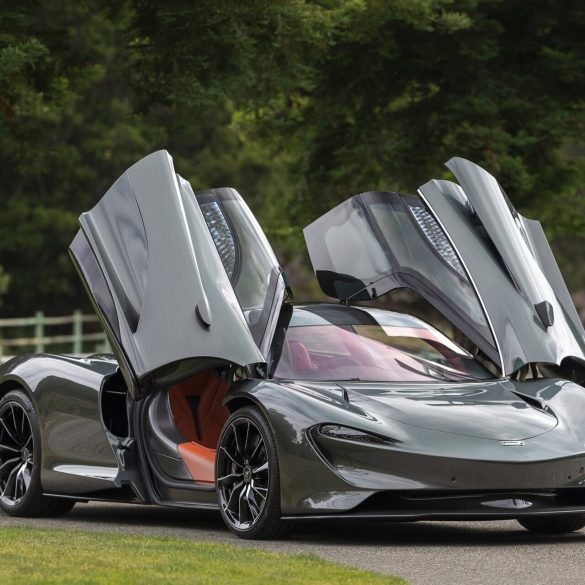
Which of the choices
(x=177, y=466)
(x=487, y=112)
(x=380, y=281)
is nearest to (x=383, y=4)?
(x=487, y=112)

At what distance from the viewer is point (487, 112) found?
18625 millimetres

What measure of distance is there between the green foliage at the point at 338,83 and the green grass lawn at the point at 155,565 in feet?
22.7

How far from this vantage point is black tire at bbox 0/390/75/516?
10.5 m

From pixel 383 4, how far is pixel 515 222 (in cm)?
769

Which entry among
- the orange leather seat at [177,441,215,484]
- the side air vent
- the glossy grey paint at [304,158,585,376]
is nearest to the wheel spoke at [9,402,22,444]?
the orange leather seat at [177,441,215,484]

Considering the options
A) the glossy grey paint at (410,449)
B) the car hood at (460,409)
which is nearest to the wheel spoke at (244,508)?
the glossy grey paint at (410,449)

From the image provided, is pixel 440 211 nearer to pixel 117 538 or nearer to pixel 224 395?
pixel 224 395

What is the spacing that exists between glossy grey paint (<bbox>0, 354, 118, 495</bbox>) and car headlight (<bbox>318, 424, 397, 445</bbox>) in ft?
6.30

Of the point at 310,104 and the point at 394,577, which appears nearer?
the point at 394,577

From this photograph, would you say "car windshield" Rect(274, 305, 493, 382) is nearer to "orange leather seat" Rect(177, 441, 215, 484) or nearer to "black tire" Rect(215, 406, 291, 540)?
"black tire" Rect(215, 406, 291, 540)

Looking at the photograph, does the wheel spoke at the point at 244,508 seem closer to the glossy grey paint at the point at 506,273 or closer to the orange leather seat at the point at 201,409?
the orange leather seat at the point at 201,409

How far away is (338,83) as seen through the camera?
2022 centimetres

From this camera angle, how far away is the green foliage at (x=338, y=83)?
16.0m

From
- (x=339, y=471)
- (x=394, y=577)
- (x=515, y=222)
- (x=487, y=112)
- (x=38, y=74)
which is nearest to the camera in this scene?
(x=394, y=577)
